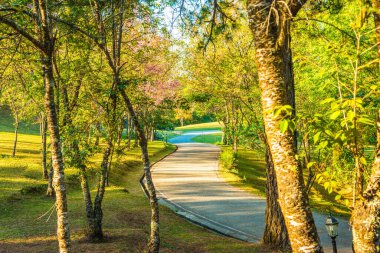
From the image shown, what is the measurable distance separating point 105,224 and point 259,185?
617 inches

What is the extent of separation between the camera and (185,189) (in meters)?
20.9

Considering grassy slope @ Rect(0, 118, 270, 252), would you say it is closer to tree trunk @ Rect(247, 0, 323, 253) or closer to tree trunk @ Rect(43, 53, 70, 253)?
tree trunk @ Rect(43, 53, 70, 253)

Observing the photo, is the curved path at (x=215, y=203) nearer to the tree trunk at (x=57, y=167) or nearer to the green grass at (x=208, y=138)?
the tree trunk at (x=57, y=167)

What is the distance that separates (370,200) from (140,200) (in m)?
14.3

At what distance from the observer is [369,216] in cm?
419

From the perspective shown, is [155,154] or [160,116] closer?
[160,116]

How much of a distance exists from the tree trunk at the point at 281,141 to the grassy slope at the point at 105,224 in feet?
13.2

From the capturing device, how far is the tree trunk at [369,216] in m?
4.18

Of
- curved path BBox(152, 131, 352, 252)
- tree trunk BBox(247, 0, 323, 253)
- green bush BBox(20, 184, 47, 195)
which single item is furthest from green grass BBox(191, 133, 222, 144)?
tree trunk BBox(247, 0, 323, 253)

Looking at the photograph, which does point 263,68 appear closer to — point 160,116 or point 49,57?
point 49,57

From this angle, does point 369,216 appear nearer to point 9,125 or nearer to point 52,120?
point 52,120

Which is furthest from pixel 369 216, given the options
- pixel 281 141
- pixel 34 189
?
pixel 34 189

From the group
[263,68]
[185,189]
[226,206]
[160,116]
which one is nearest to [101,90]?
[160,116]

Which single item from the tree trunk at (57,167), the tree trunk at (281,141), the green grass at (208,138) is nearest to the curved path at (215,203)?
the tree trunk at (57,167)
